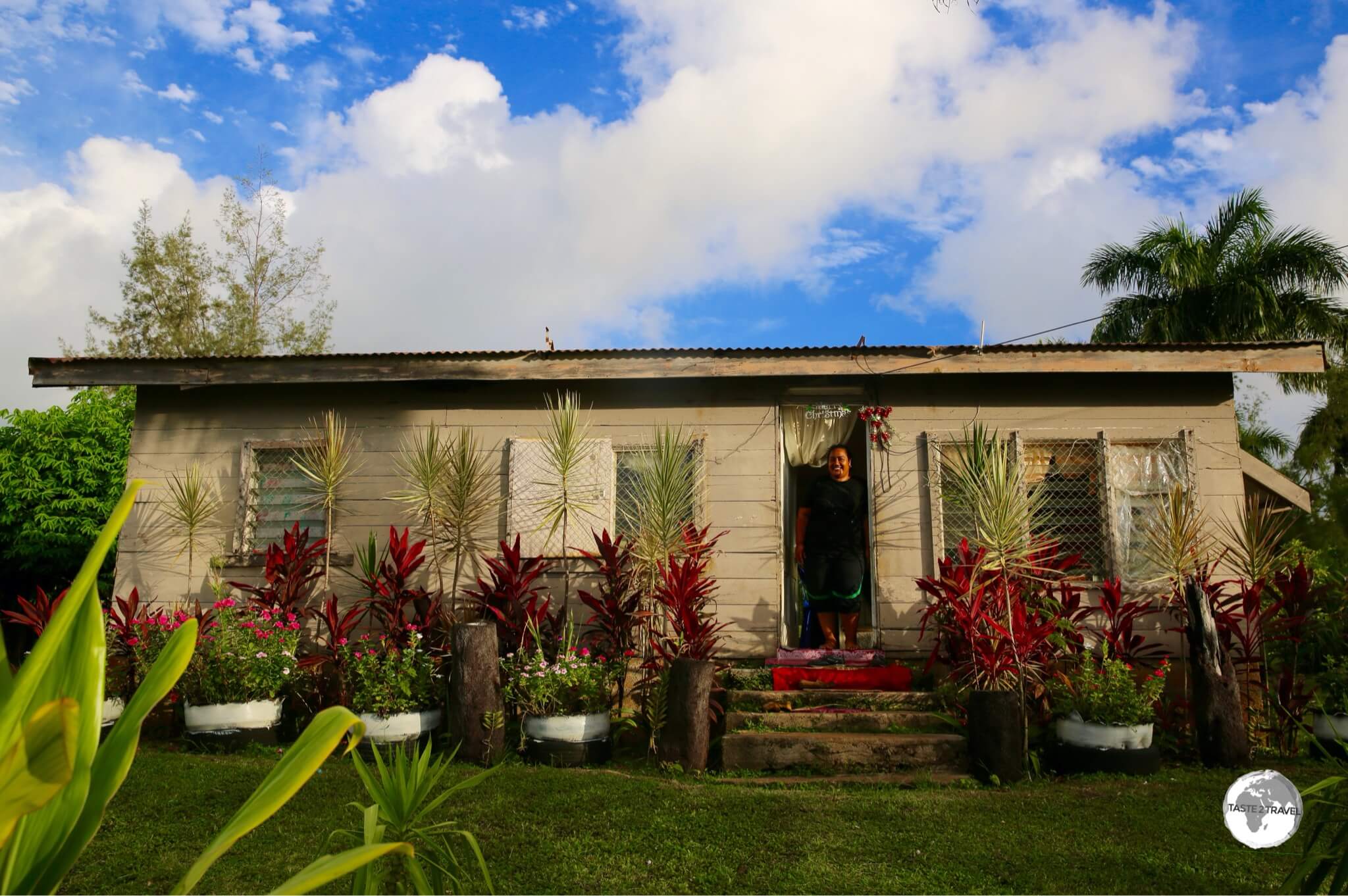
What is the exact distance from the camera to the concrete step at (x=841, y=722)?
6484mm

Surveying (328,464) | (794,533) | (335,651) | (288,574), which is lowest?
(335,651)

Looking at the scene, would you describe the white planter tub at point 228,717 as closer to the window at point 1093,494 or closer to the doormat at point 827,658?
the doormat at point 827,658

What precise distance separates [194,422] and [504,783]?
16.6 feet

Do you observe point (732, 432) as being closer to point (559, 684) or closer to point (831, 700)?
point (831, 700)

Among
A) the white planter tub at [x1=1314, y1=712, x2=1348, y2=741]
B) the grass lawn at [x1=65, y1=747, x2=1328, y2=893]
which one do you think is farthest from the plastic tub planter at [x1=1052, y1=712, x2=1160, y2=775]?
the white planter tub at [x1=1314, y1=712, x2=1348, y2=741]

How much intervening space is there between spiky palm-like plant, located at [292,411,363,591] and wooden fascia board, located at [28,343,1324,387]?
1.65 ft

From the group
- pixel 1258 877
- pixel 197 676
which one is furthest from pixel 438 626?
pixel 1258 877

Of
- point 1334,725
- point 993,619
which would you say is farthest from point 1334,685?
point 993,619

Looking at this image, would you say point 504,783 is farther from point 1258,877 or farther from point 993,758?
point 1258,877

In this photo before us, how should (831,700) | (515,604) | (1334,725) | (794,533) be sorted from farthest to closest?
(794,533), (515,604), (831,700), (1334,725)

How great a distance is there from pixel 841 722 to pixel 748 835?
2.00 m

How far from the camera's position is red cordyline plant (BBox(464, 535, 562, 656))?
7.02 meters

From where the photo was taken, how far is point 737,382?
8258 mm

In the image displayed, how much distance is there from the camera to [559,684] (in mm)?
6492
